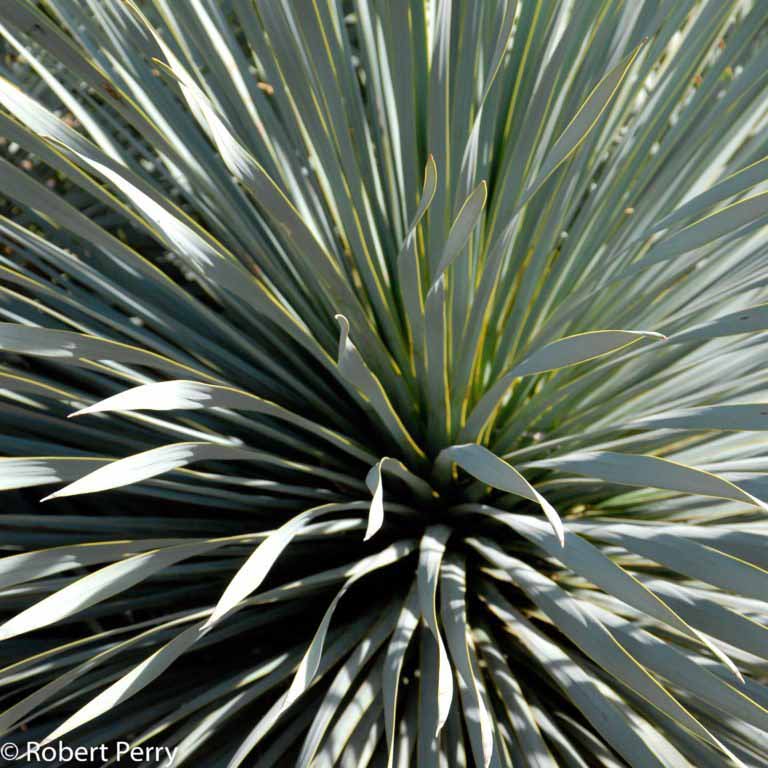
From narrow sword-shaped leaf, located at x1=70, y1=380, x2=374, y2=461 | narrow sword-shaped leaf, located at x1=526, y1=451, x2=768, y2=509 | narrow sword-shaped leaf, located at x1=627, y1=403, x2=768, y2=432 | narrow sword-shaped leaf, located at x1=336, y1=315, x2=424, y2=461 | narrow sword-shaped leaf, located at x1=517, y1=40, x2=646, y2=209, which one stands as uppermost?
narrow sword-shaped leaf, located at x1=517, y1=40, x2=646, y2=209

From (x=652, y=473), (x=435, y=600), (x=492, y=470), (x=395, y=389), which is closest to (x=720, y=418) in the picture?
(x=652, y=473)

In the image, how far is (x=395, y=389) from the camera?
3.13 ft

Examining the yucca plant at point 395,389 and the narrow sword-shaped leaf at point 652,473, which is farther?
the yucca plant at point 395,389

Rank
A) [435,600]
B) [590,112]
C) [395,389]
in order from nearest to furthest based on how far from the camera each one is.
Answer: [590,112], [435,600], [395,389]

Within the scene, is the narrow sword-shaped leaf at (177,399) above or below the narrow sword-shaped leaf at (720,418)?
below

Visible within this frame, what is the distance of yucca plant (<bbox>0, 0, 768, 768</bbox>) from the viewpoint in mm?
690

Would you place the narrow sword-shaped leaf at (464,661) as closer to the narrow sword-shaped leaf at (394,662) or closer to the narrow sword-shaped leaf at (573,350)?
the narrow sword-shaped leaf at (394,662)

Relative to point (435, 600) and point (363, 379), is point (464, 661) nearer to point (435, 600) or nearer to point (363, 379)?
point (435, 600)

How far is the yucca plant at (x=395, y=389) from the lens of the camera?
0.69 metres

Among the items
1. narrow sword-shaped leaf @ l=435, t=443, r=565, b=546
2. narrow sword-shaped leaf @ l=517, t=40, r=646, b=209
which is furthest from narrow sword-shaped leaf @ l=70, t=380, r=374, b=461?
narrow sword-shaped leaf @ l=517, t=40, r=646, b=209

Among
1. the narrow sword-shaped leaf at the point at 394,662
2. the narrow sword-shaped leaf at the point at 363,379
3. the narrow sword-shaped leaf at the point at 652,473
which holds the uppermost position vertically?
the narrow sword-shaped leaf at the point at 363,379

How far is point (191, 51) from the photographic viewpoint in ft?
3.32

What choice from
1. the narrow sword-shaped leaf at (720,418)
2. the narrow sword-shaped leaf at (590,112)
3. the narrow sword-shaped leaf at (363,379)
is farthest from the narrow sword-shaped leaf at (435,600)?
the narrow sword-shaped leaf at (590,112)

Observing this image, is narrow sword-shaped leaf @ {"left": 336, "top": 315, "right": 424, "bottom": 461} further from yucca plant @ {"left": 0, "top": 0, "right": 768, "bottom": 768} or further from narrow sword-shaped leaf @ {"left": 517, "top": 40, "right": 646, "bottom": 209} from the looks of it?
narrow sword-shaped leaf @ {"left": 517, "top": 40, "right": 646, "bottom": 209}
